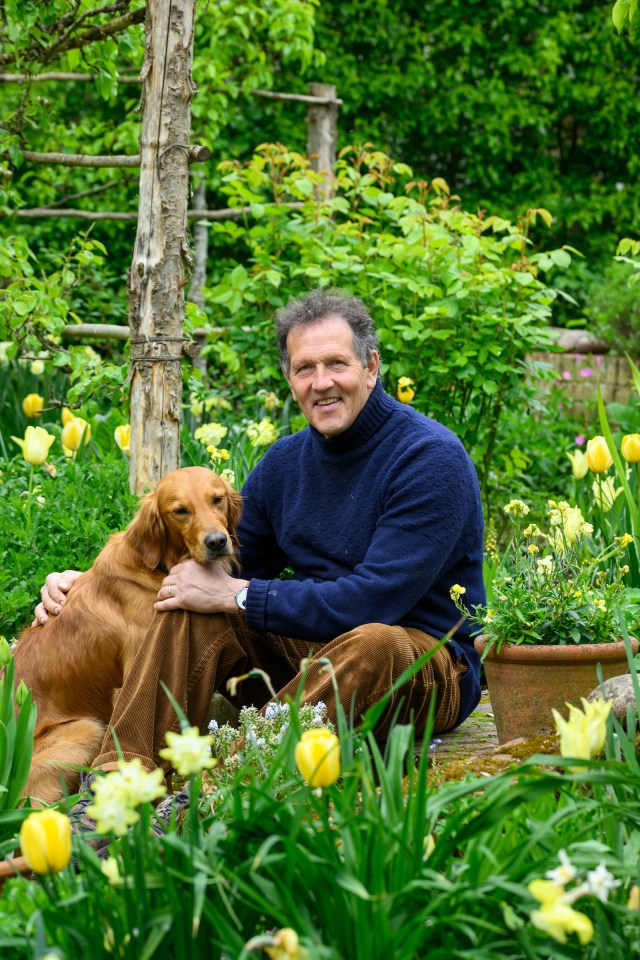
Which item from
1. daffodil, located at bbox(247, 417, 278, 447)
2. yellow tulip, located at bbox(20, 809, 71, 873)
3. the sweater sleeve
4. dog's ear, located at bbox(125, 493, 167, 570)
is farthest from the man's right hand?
yellow tulip, located at bbox(20, 809, 71, 873)

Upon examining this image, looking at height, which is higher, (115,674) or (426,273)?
(426,273)

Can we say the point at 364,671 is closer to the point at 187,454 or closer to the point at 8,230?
the point at 187,454

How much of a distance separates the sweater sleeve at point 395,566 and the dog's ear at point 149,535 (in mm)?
350

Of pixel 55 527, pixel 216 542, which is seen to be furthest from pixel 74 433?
pixel 216 542

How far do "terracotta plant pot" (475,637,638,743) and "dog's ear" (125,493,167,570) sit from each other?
39.6 inches

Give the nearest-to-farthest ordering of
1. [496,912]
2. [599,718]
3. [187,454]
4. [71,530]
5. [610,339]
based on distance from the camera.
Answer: [496,912]
[599,718]
[71,530]
[187,454]
[610,339]

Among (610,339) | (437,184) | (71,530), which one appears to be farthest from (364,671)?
(610,339)

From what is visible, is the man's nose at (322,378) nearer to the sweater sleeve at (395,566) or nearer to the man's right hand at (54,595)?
the sweater sleeve at (395,566)

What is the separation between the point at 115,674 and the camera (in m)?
3.48

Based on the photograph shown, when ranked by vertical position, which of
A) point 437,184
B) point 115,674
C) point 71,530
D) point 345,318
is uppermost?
point 437,184

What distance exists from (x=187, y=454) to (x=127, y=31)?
2.11 m

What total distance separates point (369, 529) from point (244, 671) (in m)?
0.59

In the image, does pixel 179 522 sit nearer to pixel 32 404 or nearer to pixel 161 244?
pixel 161 244

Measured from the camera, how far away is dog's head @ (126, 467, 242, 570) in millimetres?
3445
